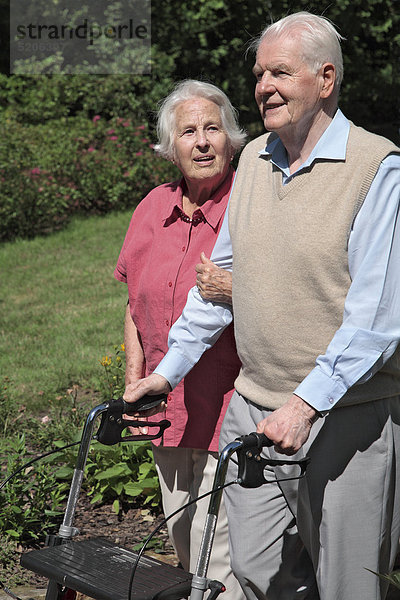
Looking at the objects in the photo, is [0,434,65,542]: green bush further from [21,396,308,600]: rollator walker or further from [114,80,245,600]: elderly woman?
[21,396,308,600]: rollator walker

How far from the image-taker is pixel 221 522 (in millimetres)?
3145

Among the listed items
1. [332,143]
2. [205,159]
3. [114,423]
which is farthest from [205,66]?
[114,423]

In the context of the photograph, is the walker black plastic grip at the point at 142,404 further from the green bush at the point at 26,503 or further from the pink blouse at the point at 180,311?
the green bush at the point at 26,503

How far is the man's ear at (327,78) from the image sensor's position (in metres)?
2.42

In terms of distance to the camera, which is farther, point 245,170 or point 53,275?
point 53,275

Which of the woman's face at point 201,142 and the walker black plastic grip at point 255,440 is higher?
the woman's face at point 201,142

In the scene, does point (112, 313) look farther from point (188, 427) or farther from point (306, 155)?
point (306, 155)

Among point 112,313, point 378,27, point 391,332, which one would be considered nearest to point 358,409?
point 391,332

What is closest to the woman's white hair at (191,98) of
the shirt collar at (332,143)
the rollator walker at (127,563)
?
the shirt collar at (332,143)

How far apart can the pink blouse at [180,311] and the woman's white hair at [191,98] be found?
0.16 meters

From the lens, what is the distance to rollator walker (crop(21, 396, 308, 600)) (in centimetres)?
214

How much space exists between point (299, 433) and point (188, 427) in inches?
40.4

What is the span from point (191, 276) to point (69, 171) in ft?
27.5

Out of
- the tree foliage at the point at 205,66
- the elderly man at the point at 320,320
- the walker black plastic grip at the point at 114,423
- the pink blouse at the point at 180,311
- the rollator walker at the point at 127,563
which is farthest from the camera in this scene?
the tree foliage at the point at 205,66
